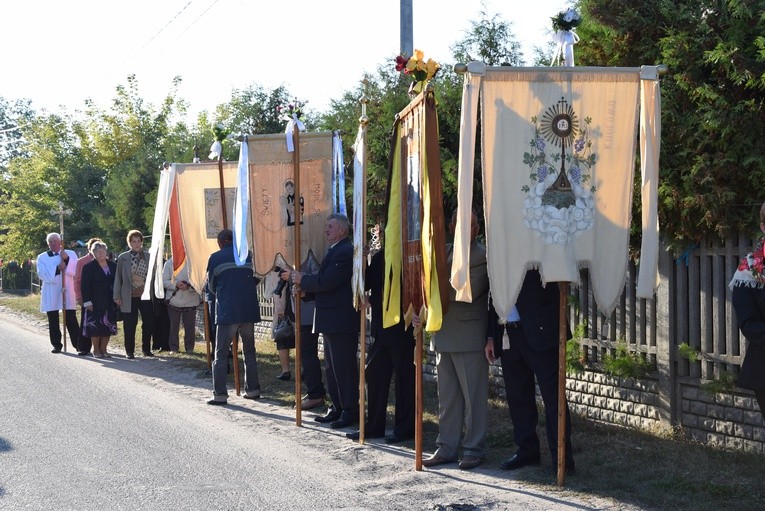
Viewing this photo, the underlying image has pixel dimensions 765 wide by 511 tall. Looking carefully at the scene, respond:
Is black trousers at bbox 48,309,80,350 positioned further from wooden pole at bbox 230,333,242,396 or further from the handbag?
the handbag

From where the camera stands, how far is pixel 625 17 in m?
9.04

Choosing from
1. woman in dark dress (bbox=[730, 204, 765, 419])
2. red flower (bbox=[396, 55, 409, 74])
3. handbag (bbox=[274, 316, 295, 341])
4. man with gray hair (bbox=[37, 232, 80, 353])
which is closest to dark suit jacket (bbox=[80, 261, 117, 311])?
man with gray hair (bbox=[37, 232, 80, 353])

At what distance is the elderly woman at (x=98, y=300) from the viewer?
1733cm

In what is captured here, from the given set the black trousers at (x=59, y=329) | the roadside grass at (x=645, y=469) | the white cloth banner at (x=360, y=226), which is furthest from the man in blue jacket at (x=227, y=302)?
the black trousers at (x=59, y=329)

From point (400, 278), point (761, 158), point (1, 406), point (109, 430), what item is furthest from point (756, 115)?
point (1, 406)

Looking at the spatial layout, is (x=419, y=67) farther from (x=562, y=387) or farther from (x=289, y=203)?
(x=289, y=203)

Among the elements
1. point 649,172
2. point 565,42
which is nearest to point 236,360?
point 565,42

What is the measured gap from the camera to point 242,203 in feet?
37.2

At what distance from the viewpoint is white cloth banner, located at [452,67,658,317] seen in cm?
Result: 751

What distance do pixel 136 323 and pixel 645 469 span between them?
11.8 m

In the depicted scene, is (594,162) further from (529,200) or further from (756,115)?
(756,115)

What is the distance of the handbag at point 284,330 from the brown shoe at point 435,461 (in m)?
4.25

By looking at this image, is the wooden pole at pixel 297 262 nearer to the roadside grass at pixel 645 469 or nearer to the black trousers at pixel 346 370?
the black trousers at pixel 346 370

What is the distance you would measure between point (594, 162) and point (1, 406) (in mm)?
7598
